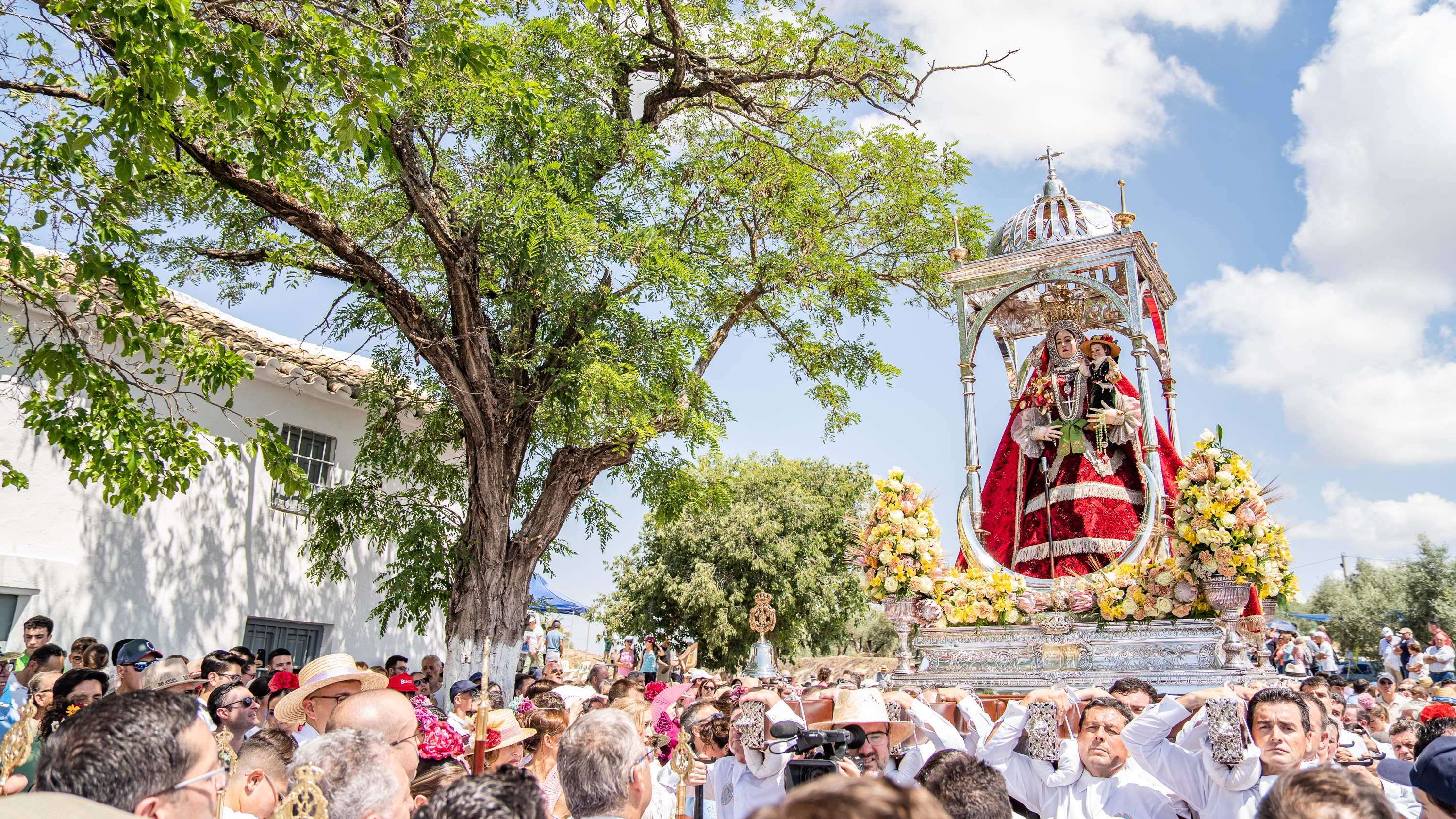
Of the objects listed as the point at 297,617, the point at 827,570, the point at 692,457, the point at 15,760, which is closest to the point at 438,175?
the point at 692,457

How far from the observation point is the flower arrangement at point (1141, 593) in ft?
27.1

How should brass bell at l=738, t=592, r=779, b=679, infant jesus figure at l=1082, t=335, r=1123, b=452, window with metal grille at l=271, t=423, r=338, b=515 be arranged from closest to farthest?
infant jesus figure at l=1082, t=335, r=1123, b=452
brass bell at l=738, t=592, r=779, b=679
window with metal grille at l=271, t=423, r=338, b=515

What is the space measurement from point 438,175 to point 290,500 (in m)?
6.99

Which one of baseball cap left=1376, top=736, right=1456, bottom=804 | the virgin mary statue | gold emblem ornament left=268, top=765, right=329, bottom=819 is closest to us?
gold emblem ornament left=268, top=765, right=329, bottom=819

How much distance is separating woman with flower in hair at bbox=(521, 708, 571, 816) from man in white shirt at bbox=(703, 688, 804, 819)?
0.89 m

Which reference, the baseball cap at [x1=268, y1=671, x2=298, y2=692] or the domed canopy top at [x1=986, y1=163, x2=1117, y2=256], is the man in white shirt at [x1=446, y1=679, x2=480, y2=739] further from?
the domed canopy top at [x1=986, y1=163, x2=1117, y2=256]

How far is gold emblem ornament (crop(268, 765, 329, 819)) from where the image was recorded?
2682 millimetres

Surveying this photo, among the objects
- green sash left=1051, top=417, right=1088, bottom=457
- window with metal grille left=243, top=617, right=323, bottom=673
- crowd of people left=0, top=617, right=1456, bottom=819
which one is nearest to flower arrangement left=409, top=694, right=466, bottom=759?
crowd of people left=0, top=617, right=1456, bottom=819

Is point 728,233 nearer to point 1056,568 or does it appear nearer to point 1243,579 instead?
point 1056,568

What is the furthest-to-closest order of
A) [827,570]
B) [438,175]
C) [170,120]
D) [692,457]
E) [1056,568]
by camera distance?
[827,570] → [692,457] → [438,175] → [1056,568] → [170,120]

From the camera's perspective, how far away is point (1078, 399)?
10.7 m

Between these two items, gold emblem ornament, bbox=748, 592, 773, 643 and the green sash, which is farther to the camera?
gold emblem ornament, bbox=748, 592, 773, 643

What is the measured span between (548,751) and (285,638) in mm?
11793

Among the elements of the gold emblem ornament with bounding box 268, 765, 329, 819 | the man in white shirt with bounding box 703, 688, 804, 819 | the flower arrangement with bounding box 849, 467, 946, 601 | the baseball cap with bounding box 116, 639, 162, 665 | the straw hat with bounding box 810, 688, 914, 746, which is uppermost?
the flower arrangement with bounding box 849, 467, 946, 601
